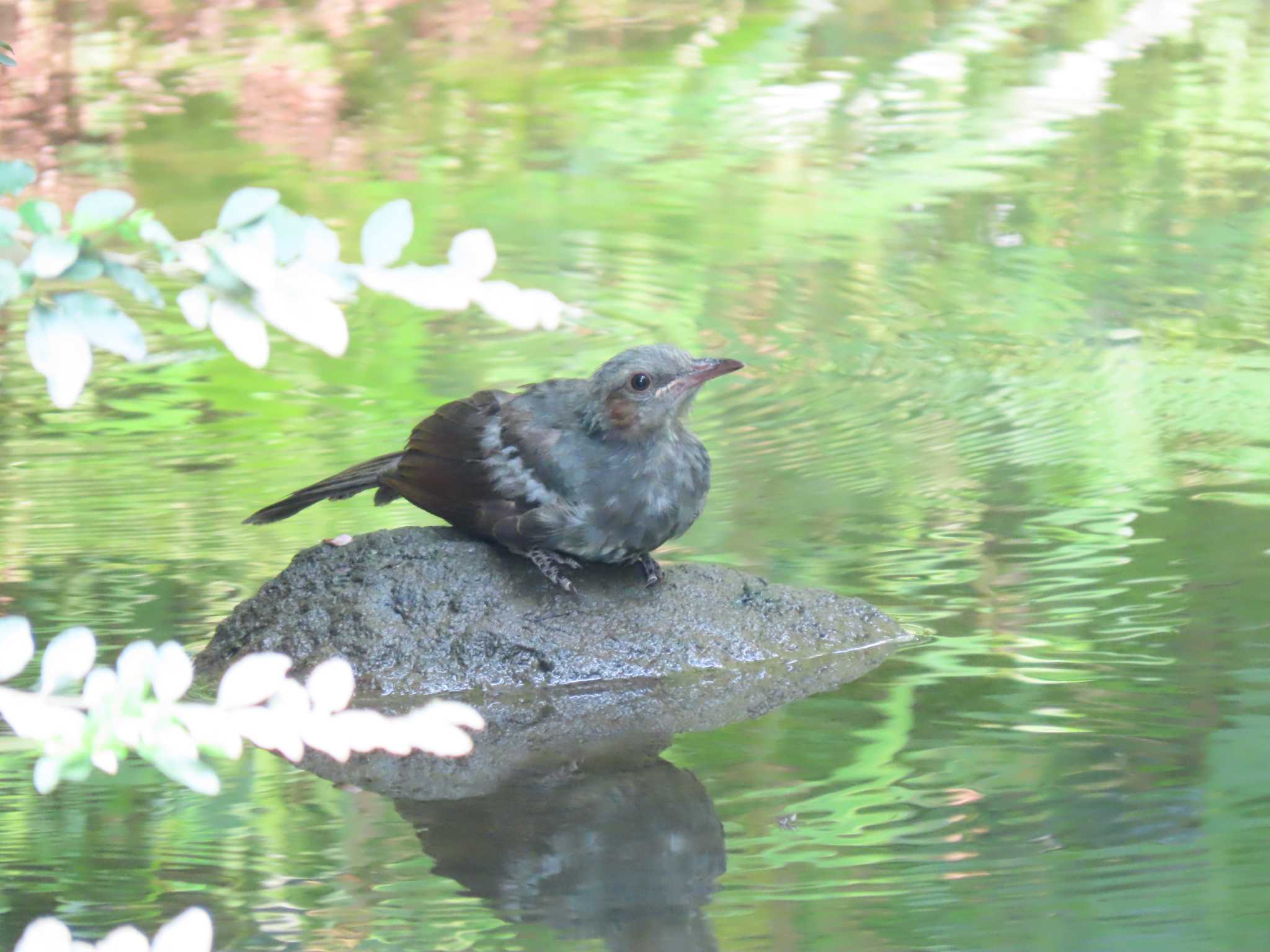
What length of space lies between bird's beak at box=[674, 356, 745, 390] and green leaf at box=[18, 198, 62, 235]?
260 centimetres

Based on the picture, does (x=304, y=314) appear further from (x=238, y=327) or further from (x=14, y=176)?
(x=14, y=176)

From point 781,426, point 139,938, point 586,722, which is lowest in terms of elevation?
point 781,426

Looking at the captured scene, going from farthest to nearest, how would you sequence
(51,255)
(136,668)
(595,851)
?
(595,851)
(136,668)
(51,255)

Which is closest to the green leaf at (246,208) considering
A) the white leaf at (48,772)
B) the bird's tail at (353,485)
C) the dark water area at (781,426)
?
the white leaf at (48,772)

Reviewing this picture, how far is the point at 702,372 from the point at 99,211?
2684mm

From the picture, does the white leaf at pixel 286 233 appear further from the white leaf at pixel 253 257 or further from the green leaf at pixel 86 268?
the green leaf at pixel 86 268

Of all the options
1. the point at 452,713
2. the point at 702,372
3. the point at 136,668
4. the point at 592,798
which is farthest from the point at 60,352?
Result: the point at 702,372

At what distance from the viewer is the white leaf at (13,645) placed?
1.47m

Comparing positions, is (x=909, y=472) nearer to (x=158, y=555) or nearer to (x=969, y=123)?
(x=158, y=555)

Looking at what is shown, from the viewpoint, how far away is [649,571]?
407 centimetres

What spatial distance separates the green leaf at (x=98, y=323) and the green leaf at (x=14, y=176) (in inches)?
4.6

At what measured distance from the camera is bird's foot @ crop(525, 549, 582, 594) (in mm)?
3971

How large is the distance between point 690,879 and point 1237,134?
8.08 metres

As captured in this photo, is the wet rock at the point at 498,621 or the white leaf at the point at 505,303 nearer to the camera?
the white leaf at the point at 505,303
